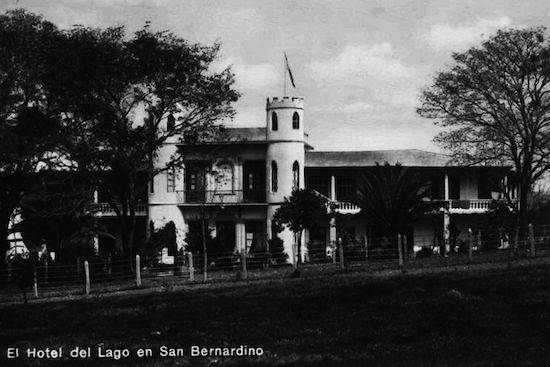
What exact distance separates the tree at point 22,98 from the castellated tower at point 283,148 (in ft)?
49.2

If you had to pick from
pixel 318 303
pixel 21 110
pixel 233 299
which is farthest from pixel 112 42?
pixel 318 303

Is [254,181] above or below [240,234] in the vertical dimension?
above

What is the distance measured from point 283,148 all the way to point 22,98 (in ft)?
56.8

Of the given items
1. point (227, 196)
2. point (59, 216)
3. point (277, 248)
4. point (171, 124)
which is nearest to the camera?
point (59, 216)

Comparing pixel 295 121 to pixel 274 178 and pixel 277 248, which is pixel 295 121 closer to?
pixel 274 178

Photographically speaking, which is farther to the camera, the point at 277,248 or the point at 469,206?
the point at 469,206

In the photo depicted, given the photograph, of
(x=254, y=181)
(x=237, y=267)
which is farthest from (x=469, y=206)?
(x=237, y=267)

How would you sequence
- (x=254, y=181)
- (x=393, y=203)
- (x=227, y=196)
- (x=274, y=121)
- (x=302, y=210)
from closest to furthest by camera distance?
(x=393, y=203)
(x=302, y=210)
(x=274, y=121)
(x=227, y=196)
(x=254, y=181)

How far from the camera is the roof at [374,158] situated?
150 ft

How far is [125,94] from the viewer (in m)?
33.1

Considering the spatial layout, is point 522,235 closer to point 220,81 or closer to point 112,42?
point 220,81

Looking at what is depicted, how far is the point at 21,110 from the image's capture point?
30.3m

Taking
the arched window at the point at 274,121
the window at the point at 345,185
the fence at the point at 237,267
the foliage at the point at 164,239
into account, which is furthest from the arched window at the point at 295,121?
the fence at the point at 237,267

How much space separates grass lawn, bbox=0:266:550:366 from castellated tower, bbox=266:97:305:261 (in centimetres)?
2592
